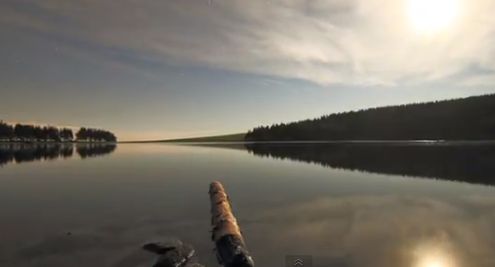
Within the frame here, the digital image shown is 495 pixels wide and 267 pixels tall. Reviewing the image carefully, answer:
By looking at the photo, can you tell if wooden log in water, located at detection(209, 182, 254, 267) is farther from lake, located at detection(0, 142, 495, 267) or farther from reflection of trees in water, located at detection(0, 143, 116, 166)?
reflection of trees in water, located at detection(0, 143, 116, 166)

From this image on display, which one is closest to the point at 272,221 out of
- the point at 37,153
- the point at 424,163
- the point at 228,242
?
the point at 228,242

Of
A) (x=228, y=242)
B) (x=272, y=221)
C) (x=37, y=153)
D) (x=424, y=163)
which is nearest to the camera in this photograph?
(x=228, y=242)

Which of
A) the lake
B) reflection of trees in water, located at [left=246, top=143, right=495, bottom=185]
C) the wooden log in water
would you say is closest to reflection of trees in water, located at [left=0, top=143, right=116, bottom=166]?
the lake

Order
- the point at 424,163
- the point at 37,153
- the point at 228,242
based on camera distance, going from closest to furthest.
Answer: the point at 228,242, the point at 424,163, the point at 37,153

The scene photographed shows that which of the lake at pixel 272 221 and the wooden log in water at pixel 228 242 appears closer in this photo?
the wooden log in water at pixel 228 242

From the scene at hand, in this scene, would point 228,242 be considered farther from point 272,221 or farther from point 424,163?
point 424,163

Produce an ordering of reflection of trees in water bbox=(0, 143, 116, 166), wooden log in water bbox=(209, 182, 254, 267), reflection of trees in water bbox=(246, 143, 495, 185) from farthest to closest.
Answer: reflection of trees in water bbox=(0, 143, 116, 166), reflection of trees in water bbox=(246, 143, 495, 185), wooden log in water bbox=(209, 182, 254, 267)

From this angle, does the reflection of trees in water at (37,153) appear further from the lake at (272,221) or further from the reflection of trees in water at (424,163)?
the reflection of trees in water at (424,163)

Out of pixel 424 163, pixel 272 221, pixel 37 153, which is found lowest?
pixel 272 221

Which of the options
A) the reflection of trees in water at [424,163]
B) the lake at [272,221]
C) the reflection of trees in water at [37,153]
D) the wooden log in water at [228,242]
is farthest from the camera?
the reflection of trees in water at [37,153]

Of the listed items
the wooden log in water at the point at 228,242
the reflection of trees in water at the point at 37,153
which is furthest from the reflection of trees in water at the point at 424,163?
the reflection of trees in water at the point at 37,153

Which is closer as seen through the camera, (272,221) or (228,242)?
(228,242)

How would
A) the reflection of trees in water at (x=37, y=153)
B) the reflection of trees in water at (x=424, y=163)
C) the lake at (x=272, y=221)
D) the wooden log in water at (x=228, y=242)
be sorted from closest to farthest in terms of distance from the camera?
1. the wooden log in water at (x=228, y=242)
2. the lake at (x=272, y=221)
3. the reflection of trees in water at (x=424, y=163)
4. the reflection of trees in water at (x=37, y=153)

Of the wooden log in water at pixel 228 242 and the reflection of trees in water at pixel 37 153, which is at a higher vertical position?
the reflection of trees in water at pixel 37 153
